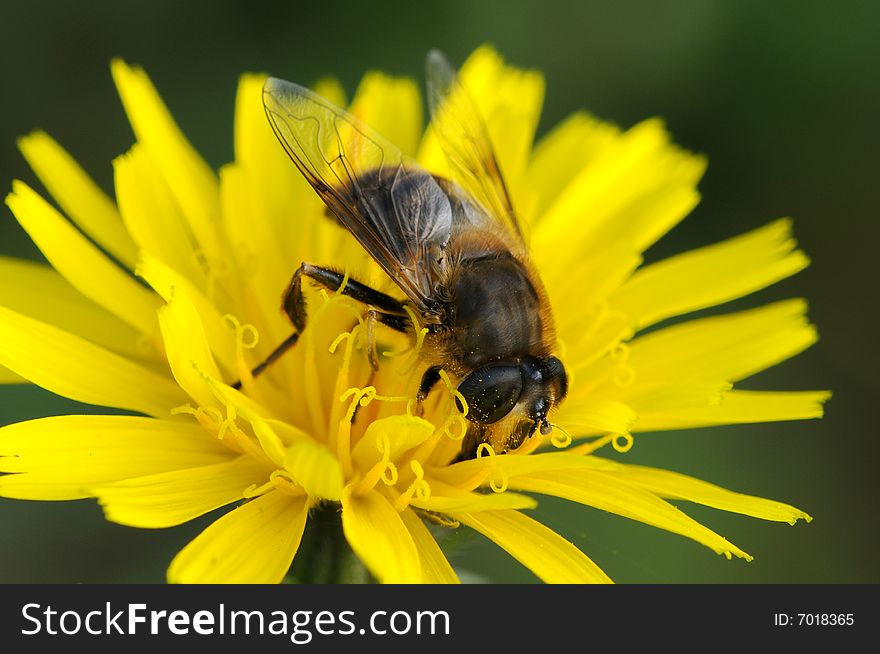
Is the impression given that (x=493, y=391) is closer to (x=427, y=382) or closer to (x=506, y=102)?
(x=427, y=382)

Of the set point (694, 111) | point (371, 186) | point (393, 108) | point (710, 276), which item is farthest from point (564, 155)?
point (371, 186)

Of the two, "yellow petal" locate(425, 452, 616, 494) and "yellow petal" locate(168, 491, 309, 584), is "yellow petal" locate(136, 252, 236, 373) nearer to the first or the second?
"yellow petal" locate(168, 491, 309, 584)

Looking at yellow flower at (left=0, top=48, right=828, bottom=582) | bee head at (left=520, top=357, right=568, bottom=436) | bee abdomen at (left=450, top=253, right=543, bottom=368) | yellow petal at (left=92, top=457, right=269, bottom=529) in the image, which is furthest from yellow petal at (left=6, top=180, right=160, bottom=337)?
bee head at (left=520, top=357, right=568, bottom=436)

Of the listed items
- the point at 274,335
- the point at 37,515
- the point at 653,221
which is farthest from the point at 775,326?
the point at 37,515

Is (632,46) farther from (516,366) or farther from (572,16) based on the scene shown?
(516,366)

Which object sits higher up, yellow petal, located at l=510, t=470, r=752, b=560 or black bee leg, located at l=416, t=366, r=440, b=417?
black bee leg, located at l=416, t=366, r=440, b=417

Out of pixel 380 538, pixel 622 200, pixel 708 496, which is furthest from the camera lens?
pixel 622 200
